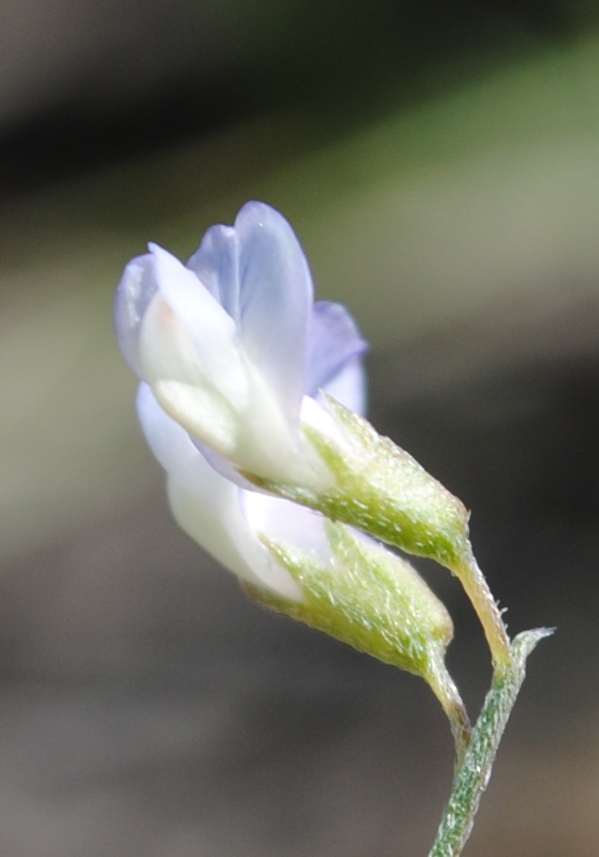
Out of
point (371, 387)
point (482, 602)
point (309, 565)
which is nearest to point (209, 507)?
point (309, 565)

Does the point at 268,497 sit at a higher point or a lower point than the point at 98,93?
lower

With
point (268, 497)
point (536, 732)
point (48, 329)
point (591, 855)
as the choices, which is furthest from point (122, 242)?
point (268, 497)

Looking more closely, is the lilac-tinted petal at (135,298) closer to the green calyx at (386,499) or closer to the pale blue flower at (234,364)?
the pale blue flower at (234,364)

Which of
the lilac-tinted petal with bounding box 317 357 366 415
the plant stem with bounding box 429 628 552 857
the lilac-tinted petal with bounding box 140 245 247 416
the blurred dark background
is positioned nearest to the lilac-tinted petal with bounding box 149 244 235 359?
the lilac-tinted petal with bounding box 140 245 247 416

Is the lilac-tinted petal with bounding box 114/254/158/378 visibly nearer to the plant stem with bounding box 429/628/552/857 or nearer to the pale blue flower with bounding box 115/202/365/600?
the pale blue flower with bounding box 115/202/365/600

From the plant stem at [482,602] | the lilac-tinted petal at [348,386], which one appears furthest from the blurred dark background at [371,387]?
the plant stem at [482,602]

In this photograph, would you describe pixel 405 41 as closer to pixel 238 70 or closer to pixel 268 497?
pixel 238 70
